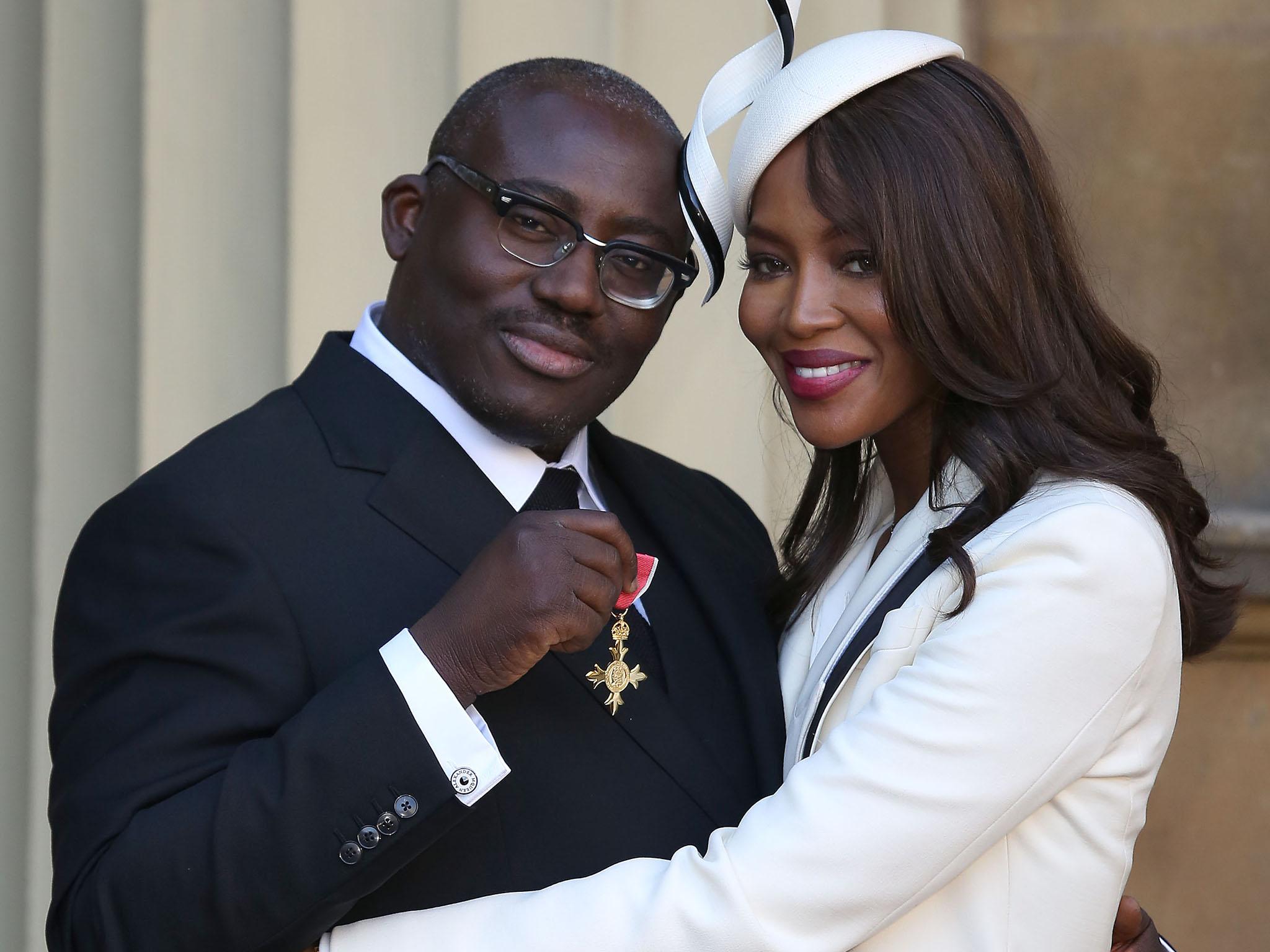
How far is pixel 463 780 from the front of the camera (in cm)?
174

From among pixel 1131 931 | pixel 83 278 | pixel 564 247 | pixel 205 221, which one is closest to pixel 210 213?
pixel 205 221

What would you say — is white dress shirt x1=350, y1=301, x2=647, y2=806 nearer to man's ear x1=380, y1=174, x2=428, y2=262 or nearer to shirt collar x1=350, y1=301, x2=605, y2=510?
shirt collar x1=350, y1=301, x2=605, y2=510

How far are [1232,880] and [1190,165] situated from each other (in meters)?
1.77

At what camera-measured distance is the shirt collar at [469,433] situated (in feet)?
7.47

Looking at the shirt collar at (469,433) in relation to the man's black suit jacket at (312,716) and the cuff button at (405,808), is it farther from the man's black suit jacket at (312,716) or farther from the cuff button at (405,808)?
the cuff button at (405,808)

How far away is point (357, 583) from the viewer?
2.03 meters

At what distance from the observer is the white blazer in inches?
69.7

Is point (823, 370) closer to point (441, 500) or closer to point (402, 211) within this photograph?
point (441, 500)

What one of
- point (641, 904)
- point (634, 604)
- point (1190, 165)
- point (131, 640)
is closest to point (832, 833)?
point (641, 904)

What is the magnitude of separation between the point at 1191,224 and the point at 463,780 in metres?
2.60

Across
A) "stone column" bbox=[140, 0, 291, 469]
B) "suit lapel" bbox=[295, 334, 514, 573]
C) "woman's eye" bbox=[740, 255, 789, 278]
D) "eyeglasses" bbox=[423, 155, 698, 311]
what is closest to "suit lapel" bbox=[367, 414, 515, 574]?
"suit lapel" bbox=[295, 334, 514, 573]

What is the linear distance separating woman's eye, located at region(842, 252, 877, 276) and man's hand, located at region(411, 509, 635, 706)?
573 millimetres

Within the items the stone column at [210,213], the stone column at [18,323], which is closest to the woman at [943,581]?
the stone column at [210,213]

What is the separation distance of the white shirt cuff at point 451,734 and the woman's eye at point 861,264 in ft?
2.84
